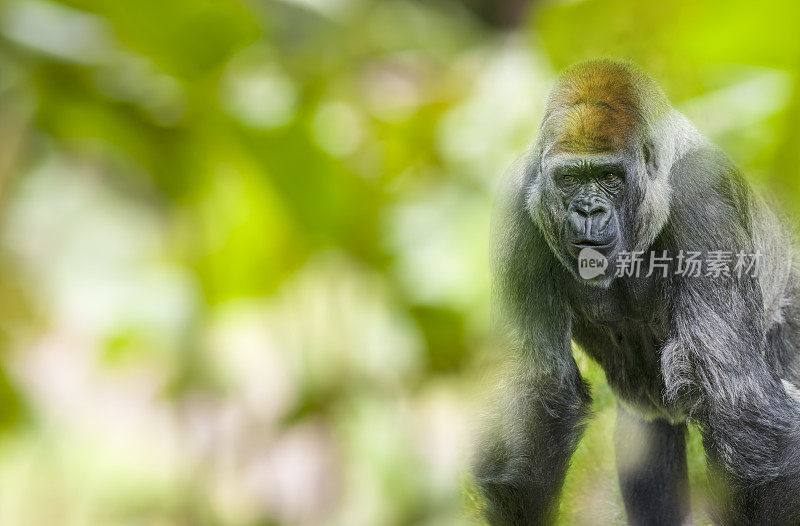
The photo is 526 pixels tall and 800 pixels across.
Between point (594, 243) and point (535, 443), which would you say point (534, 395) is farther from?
point (594, 243)

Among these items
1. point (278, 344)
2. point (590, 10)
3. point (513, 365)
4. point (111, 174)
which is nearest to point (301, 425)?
point (278, 344)

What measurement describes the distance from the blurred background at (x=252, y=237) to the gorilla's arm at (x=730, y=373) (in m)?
0.22

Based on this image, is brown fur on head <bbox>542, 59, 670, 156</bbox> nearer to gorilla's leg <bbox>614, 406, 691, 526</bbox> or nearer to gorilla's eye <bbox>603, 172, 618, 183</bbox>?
gorilla's eye <bbox>603, 172, 618, 183</bbox>

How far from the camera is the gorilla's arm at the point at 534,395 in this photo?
0.74 metres

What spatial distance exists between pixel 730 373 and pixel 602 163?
276 mm

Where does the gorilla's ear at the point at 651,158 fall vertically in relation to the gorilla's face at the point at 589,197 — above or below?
above

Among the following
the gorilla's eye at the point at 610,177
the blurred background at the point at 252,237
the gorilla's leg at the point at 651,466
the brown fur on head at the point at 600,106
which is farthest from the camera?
the gorilla's leg at the point at 651,466

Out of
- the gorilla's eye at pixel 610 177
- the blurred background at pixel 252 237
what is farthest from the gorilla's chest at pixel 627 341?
the blurred background at pixel 252 237

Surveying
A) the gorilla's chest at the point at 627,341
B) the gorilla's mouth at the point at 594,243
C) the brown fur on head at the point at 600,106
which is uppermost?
the brown fur on head at the point at 600,106

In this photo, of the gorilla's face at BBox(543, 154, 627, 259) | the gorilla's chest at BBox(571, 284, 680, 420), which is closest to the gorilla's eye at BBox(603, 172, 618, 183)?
the gorilla's face at BBox(543, 154, 627, 259)

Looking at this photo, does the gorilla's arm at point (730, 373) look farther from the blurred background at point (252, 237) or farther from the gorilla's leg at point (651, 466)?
the blurred background at point (252, 237)

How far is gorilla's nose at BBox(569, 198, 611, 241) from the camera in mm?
714

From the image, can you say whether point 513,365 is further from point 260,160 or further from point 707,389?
point 260,160

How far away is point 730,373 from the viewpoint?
79 centimetres
